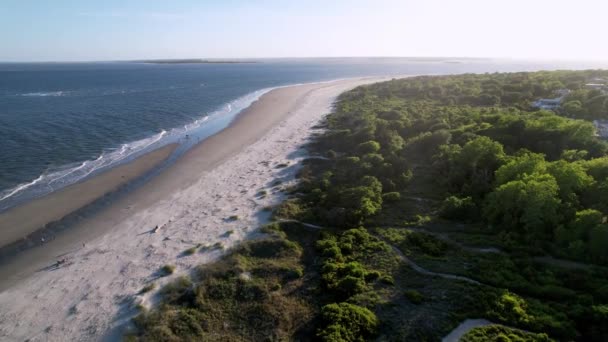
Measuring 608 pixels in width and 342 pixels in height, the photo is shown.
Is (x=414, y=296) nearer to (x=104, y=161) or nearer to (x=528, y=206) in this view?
(x=528, y=206)

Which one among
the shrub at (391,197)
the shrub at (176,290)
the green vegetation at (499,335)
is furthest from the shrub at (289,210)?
the green vegetation at (499,335)

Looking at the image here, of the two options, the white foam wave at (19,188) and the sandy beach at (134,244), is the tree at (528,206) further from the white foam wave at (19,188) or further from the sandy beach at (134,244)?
the white foam wave at (19,188)

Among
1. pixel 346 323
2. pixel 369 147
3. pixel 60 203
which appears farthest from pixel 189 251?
pixel 369 147

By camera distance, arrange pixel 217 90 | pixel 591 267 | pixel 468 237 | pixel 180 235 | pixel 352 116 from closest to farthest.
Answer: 1. pixel 591 267
2. pixel 468 237
3. pixel 180 235
4. pixel 352 116
5. pixel 217 90

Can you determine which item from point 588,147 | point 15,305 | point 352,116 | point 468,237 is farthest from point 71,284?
point 352,116

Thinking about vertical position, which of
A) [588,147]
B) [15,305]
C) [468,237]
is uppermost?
[588,147]

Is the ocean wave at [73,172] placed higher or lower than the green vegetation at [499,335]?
higher

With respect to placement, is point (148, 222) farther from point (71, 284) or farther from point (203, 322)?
point (203, 322)
